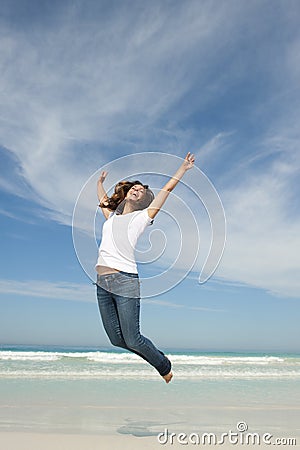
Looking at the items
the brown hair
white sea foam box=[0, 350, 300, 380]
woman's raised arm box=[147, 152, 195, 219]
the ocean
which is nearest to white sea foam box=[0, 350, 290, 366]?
white sea foam box=[0, 350, 300, 380]

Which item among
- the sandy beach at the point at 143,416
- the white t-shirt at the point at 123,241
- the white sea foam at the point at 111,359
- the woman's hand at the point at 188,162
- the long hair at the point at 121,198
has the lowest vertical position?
the sandy beach at the point at 143,416

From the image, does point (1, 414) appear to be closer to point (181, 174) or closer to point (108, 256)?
point (108, 256)

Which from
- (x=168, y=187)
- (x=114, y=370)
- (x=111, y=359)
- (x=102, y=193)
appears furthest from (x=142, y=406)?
(x=111, y=359)

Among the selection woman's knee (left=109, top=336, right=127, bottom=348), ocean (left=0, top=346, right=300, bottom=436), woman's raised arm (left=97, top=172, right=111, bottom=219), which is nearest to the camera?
woman's knee (left=109, top=336, right=127, bottom=348)

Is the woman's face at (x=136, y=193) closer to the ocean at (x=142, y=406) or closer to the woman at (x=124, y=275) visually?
the woman at (x=124, y=275)

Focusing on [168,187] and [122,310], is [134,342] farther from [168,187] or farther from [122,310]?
[168,187]

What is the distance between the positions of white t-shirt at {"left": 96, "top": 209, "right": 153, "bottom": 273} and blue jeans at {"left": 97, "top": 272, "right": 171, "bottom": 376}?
0.10m

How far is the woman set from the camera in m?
4.17

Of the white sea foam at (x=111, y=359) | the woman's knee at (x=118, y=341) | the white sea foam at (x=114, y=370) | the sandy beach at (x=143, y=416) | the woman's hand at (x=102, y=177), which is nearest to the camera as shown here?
the woman's knee at (x=118, y=341)

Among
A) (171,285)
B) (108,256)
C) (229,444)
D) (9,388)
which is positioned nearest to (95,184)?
(108,256)

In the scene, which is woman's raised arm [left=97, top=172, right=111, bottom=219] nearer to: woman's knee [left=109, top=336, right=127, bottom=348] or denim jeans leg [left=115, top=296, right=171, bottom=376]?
denim jeans leg [left=115, top=296, right=171, bottom=376]

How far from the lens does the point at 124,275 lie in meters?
4.18

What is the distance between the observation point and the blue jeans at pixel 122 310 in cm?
416

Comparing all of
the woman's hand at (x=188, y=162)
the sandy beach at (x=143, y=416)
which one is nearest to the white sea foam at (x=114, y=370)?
the sandy beach at (x=143, y=416)
